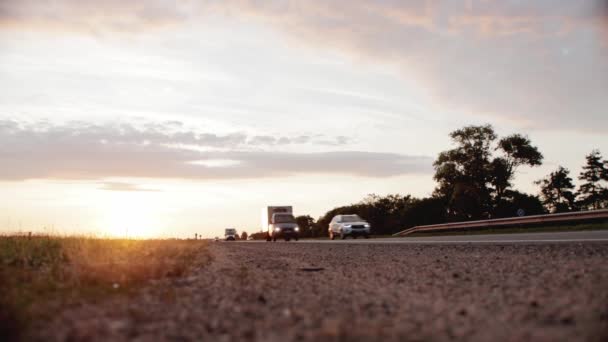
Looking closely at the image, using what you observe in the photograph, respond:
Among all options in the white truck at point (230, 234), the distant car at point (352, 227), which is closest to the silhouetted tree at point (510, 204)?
the distant car at point (352, 227)

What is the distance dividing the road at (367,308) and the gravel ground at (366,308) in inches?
0.4

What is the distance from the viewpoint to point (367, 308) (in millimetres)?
6074

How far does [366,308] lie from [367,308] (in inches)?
0.4

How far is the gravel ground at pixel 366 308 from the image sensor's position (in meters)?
4.67

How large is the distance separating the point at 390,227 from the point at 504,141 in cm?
1980

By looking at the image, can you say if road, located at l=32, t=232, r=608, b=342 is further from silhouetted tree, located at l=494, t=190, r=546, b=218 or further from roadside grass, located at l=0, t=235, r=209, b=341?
silhouetted tree, located at l=494, t=190, r=546, b=218

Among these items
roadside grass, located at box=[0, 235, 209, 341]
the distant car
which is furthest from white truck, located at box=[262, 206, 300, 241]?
roadside grass, located at box=[0, 235, 209, 341]

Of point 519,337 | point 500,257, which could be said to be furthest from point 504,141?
point 519,337

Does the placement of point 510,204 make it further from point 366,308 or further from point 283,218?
point 366,308

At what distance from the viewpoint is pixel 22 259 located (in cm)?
1185

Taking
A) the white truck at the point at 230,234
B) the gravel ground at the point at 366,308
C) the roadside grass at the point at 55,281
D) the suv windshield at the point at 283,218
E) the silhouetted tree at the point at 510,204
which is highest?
the silhouetted tree at the point at 510,204

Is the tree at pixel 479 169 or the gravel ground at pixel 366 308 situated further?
the tree at pixel 479 169

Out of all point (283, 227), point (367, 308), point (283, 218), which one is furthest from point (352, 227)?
point (367, 308)

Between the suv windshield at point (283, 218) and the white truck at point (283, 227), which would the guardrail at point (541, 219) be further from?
the suv windshield at point (283, 218)
